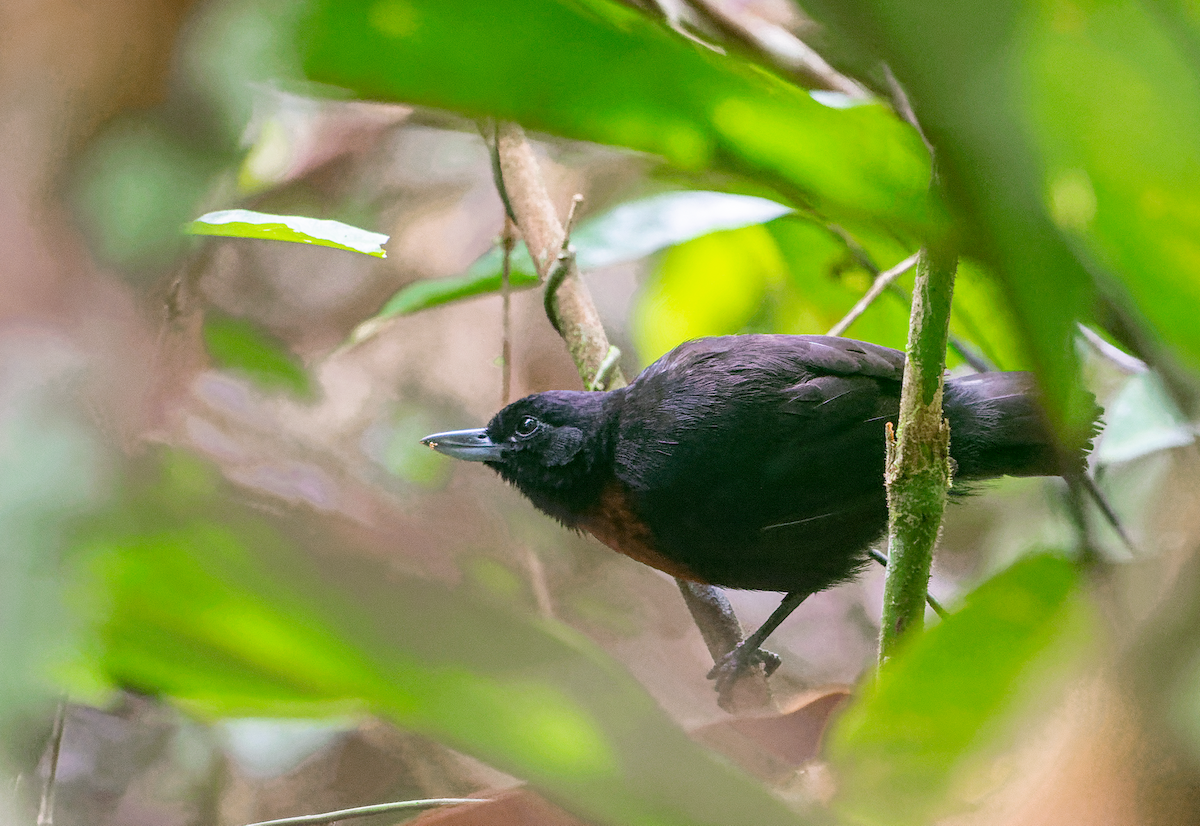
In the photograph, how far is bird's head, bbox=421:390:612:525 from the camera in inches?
77.9

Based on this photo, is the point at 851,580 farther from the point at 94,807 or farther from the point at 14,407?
the point at 94,807

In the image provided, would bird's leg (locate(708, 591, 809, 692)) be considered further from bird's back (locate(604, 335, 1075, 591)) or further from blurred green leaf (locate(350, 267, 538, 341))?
blurred green leaf (locate(350, 267, 538, 341))

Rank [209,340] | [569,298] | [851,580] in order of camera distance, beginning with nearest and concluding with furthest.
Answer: [209,340] → [851,580] → [569,298]

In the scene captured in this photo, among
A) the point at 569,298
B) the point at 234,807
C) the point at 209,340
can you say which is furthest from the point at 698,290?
the point at 234,807

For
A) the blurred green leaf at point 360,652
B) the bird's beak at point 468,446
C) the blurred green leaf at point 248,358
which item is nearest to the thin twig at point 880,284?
the bird's beak at point 468,446

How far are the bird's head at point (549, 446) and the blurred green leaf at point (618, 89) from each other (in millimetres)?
1568

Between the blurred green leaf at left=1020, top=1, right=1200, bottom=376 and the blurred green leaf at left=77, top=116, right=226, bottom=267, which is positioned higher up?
the blurred green leaf at left=1020, top=1, right=1200, bottom=376

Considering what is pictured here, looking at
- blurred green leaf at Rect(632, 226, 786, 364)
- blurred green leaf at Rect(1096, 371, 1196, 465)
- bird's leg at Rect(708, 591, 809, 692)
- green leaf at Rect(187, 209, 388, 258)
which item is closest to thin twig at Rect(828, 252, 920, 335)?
blurred green leaf at Rect(632, 226, 786, 364)

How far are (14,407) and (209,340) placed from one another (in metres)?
1.19

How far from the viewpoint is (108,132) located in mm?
342

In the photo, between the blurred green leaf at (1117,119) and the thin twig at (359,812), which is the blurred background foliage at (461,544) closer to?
the blurred green leaf at (1117,119)

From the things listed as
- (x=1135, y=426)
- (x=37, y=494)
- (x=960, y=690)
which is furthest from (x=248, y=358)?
(x=1135, y=426)

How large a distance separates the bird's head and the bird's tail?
0.70m

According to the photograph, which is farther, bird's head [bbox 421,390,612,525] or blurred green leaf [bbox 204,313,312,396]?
bird's head [bbox 421,390,612,525]
